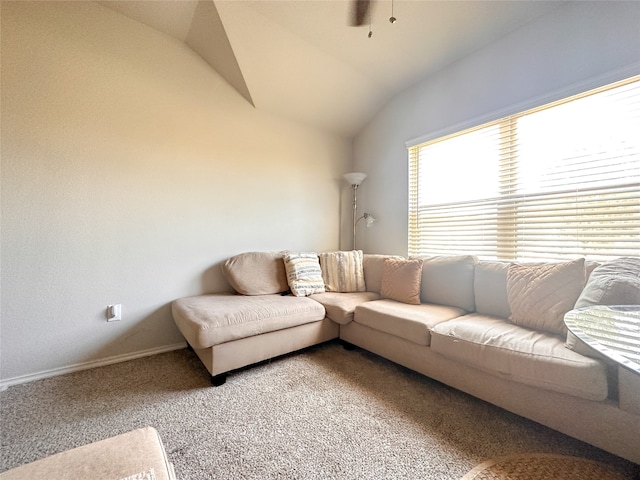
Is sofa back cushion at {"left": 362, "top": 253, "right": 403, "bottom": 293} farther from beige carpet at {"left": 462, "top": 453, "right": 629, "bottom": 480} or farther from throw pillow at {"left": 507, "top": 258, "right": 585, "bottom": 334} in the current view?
beige carpet at {"left": 462, "top": 453, "right": 629, "bottom": 480}

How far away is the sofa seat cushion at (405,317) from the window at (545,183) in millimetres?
834

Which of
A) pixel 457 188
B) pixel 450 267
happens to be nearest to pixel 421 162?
pixel 457 188

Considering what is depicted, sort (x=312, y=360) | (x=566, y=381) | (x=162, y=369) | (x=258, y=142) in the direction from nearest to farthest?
(x=566, y=381) < (x=162, y=369) < (x=312, y=360) < (x=258, y=142)

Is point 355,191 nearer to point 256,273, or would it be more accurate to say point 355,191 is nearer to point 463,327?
point 256,273

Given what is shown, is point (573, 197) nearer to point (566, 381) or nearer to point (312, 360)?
point (566, 381)

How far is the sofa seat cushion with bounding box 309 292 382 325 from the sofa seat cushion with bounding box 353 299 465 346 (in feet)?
0.26

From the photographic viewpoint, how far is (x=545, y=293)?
1640mm

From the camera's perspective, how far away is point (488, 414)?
4.85 ft

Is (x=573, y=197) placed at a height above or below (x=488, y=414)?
above

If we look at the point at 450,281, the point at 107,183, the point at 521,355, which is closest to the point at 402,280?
the point at 450,281

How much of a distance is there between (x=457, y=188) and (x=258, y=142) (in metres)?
2.19

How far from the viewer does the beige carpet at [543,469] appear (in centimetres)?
108

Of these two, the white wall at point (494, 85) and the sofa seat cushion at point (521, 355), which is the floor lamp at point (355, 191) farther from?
the sofa seat cushion at point (521, 355)

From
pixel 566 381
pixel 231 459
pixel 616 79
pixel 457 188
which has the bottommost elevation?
pixel 231 459
